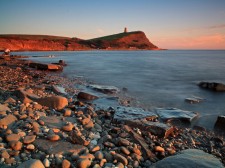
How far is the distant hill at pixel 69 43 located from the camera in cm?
8300

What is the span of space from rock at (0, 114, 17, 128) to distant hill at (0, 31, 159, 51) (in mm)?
77340

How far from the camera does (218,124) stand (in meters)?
7.05

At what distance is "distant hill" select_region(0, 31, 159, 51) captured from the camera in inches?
3268

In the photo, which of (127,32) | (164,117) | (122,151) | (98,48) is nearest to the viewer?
(122,151)

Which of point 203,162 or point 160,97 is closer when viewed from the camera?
point 203,162

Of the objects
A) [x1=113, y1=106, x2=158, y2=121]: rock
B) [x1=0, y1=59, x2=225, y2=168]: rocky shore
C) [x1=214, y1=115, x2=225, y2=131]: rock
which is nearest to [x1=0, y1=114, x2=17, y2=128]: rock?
[x1=0, y1=59, x2=225, y2=168]: rocky shore

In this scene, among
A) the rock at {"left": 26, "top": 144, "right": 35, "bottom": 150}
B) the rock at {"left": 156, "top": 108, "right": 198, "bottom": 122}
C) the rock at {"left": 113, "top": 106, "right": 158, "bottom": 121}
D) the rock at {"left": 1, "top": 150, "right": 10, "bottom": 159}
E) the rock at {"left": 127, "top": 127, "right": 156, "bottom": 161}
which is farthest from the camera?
the rock at {"left": 156, "top": 108, "right": 198, "bottom": 122}

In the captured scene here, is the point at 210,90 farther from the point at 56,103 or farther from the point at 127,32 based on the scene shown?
the point at 127,32

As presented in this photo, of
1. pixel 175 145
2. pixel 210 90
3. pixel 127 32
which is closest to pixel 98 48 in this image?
pixel 127 32

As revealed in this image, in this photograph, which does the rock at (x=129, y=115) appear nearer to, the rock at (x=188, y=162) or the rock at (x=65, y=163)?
the rock at (x=188, y=162)

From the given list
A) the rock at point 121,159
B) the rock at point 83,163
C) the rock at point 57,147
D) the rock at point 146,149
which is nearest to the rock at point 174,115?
the rock at point 146,149

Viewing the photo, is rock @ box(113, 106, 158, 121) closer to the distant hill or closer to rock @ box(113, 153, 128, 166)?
rock @ box(113, 153, 128, 166)

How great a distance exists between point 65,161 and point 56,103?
11.4 ft

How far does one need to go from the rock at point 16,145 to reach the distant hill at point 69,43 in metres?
78.5
